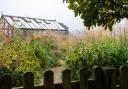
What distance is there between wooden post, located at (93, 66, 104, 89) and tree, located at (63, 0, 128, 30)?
46 centimetres

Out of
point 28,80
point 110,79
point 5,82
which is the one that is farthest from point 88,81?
point 5,82

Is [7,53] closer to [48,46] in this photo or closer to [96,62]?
[96,62]

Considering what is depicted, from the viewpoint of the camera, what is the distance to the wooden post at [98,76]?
321 cm

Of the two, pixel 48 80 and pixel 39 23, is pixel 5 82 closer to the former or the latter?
pixel 48 80

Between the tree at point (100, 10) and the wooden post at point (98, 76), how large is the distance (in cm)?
46

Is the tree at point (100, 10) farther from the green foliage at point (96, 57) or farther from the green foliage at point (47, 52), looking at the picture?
the green foliage at point (47, 52)

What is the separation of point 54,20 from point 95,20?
2236 cm

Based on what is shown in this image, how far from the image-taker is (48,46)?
12.5m

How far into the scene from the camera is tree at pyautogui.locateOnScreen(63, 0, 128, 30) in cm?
294

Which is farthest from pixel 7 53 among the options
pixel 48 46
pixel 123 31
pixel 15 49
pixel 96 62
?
pixel 48 46

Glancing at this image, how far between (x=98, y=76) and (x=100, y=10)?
69cm

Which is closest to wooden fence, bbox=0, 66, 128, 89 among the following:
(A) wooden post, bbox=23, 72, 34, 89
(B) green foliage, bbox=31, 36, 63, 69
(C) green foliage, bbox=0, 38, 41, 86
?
(A) wooden post, bbox=23, 72, 34, 89

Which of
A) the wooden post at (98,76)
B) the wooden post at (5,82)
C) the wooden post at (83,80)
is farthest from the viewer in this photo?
the wooden post at (98,76)

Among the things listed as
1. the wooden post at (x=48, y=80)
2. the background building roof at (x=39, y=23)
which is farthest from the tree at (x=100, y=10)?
the background building roof at (x=39, y=23)
